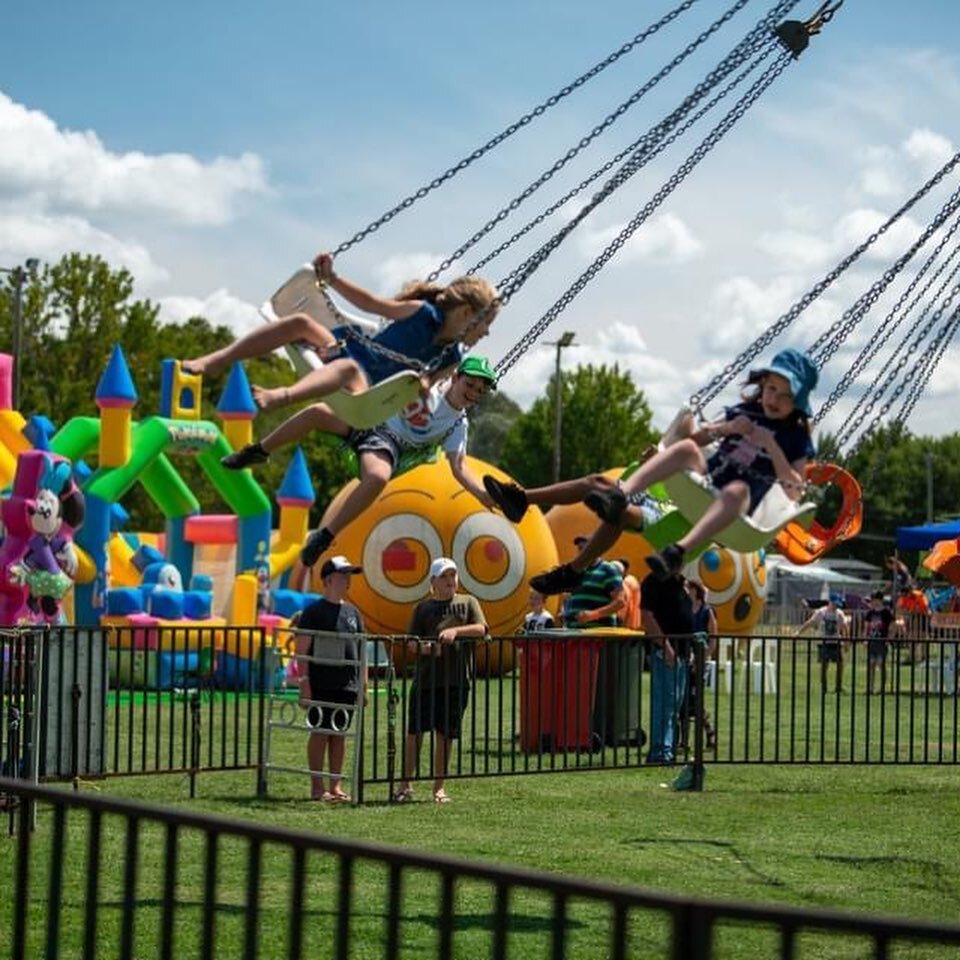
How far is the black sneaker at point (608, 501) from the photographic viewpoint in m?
7.66

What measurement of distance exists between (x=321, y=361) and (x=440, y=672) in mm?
5287

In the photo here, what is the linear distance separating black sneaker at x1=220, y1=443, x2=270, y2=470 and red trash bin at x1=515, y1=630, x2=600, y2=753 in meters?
5.94

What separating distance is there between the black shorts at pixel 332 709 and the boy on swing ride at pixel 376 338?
4636mm

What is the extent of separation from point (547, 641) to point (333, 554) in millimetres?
→ 10149

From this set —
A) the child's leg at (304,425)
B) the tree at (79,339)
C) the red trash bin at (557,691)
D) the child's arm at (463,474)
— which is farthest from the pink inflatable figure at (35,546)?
the tree at (79,339)

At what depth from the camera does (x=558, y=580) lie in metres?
8.36

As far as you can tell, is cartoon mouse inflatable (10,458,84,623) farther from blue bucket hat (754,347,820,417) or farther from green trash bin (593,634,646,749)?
blue bucket hat (754,347,820,417)

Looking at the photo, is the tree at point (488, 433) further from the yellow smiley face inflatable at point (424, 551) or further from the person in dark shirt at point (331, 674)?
the person in dark shirt at point (331, 674)

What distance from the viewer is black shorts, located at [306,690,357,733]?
1253 cm

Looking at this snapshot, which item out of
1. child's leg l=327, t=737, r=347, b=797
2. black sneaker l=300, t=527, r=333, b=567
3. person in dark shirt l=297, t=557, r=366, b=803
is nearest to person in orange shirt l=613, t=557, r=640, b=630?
person in dark shirt l=297, t=557, r=366, b=803

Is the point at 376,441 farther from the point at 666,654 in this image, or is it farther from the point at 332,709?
the point at 666,654

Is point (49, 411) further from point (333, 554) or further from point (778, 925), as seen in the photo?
point (778, 925)

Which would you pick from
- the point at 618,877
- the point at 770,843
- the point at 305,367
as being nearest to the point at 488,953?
the point at 618,877

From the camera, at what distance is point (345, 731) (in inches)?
491
